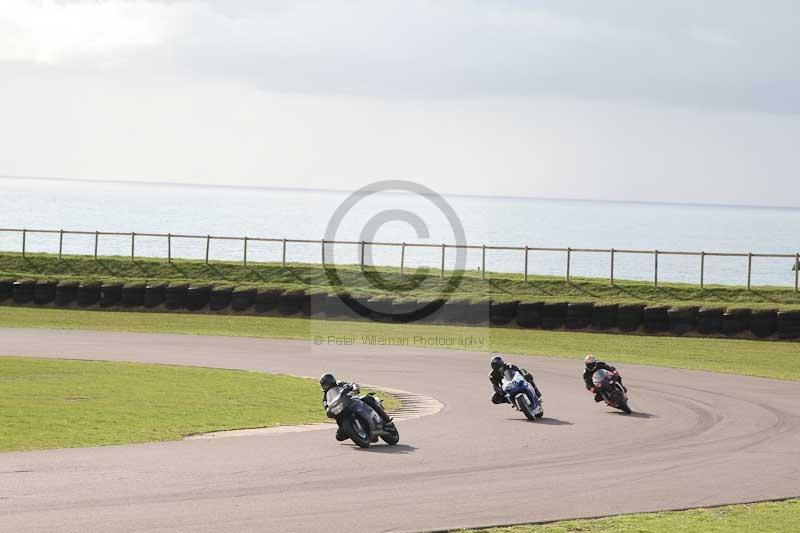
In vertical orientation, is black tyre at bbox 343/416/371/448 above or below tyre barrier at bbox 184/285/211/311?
below

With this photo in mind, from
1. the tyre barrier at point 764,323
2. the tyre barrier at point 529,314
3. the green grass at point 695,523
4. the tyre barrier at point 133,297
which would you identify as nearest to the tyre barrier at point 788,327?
the tyre barrier at point 764,323

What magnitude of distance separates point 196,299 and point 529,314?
12617 mm

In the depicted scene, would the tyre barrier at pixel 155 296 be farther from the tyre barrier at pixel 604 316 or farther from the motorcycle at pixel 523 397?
the motorcycle at pixel 523 397

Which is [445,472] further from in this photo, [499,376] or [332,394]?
[499,376]

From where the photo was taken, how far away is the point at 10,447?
1644 cm

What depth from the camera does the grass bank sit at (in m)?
18.2

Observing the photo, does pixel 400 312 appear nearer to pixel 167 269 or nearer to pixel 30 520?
pixel 167 269

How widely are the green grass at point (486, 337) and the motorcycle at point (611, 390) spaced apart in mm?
9207

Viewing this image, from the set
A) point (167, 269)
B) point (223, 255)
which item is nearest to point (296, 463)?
point (167, 269)

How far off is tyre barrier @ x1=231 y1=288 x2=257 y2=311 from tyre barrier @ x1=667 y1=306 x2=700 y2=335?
1530 centimetres

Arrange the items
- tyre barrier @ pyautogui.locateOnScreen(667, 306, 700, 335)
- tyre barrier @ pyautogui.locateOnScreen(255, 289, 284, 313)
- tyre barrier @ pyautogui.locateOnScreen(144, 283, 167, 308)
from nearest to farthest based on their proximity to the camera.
Result: 1. tyre barrier @ pyautogui.locateOnScreen(667, 306, 700, 335)
2. tyre barrier @ pyautogui.locateOnScreen(255, 289, 284, 313)
3. tyre barrier @ pyautogui.locateOnScreen(144, 283, 167, 308)

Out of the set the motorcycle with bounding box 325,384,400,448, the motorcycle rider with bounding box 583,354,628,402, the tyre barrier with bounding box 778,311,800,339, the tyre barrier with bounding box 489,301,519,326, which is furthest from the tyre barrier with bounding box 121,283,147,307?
the motorcycle with bounding box 325,384,400,448

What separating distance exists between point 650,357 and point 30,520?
2501 centimetres

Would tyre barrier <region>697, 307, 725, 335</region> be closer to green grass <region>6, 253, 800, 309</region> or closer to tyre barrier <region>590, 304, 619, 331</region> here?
tyre barrier <region>590, 304, 619, 331</region>
